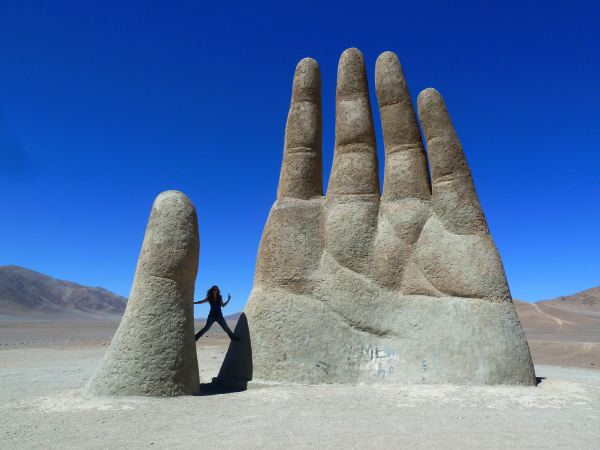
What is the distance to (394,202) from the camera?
35.6 ft

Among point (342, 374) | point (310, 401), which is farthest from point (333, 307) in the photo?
point (310, 401)

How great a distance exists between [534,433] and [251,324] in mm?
5608

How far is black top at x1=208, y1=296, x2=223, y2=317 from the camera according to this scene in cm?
1025

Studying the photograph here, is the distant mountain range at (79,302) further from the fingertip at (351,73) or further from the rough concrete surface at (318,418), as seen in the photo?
the rough concrete surface at (318,418)

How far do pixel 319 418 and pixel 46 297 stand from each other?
12110 cm

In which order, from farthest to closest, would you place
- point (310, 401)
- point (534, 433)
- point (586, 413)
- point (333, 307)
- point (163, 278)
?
point (333, 307), point (163, 278), point (310, 401), point (586, 413), point (534, 433)

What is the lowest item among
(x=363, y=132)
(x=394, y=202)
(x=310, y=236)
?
(x=310, y=236)

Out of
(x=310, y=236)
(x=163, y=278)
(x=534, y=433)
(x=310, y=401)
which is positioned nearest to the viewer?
(x=534, y=433)

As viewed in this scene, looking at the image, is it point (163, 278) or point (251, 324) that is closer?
point (163, 278)

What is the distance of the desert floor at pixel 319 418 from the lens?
6.09m

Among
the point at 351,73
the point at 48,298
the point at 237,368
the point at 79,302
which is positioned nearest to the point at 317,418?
the point at 237,368

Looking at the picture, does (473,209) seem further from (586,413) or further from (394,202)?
(586,413)

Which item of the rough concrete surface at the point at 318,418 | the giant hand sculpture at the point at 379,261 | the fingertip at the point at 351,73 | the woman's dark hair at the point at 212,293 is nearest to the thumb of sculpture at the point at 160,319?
the rough concrete surface at the point at 318,418

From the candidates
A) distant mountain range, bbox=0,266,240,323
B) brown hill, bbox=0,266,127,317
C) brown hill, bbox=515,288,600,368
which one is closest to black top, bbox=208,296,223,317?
brown hill, bbox=515,288,600,368
